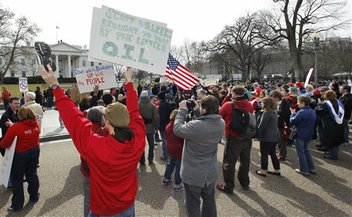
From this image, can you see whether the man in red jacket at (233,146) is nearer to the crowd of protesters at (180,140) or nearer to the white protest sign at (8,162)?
the crowd of protesters at (180,140)

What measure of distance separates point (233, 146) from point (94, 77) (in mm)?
4455

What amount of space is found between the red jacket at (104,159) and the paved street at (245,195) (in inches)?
86.6

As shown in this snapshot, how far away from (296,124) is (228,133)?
6.25ft

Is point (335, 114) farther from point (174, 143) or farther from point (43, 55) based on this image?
point (43, 55)

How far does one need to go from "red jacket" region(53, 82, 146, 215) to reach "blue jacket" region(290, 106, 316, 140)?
4.70 metres

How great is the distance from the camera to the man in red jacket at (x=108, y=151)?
240cm

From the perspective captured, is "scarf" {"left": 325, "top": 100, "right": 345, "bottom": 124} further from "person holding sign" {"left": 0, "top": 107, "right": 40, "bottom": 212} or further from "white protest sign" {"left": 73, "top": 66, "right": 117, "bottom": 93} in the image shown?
"person holding sign" {"left": 0, "top": 107, "right": 40, "bottom": 212}

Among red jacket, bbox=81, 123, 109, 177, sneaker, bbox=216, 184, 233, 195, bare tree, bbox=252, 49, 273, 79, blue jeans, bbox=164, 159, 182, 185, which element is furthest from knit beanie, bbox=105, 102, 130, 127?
bare tree, bbox=252, 49, 273, 79

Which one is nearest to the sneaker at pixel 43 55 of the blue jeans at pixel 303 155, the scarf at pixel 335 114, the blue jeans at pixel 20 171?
the blue jeans at pixel 20 171

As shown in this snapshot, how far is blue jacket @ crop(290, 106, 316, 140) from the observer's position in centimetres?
628

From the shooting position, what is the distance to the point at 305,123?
20.6 feet

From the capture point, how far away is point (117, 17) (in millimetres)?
3311

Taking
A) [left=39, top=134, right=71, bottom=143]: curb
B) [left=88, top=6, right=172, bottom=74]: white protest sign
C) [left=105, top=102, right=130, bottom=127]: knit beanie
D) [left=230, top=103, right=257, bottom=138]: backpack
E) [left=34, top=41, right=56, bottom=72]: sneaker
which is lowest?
[left=39, top=134, right=71, bottom=143]: curb

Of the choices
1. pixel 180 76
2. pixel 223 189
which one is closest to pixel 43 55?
pixel 223 189
